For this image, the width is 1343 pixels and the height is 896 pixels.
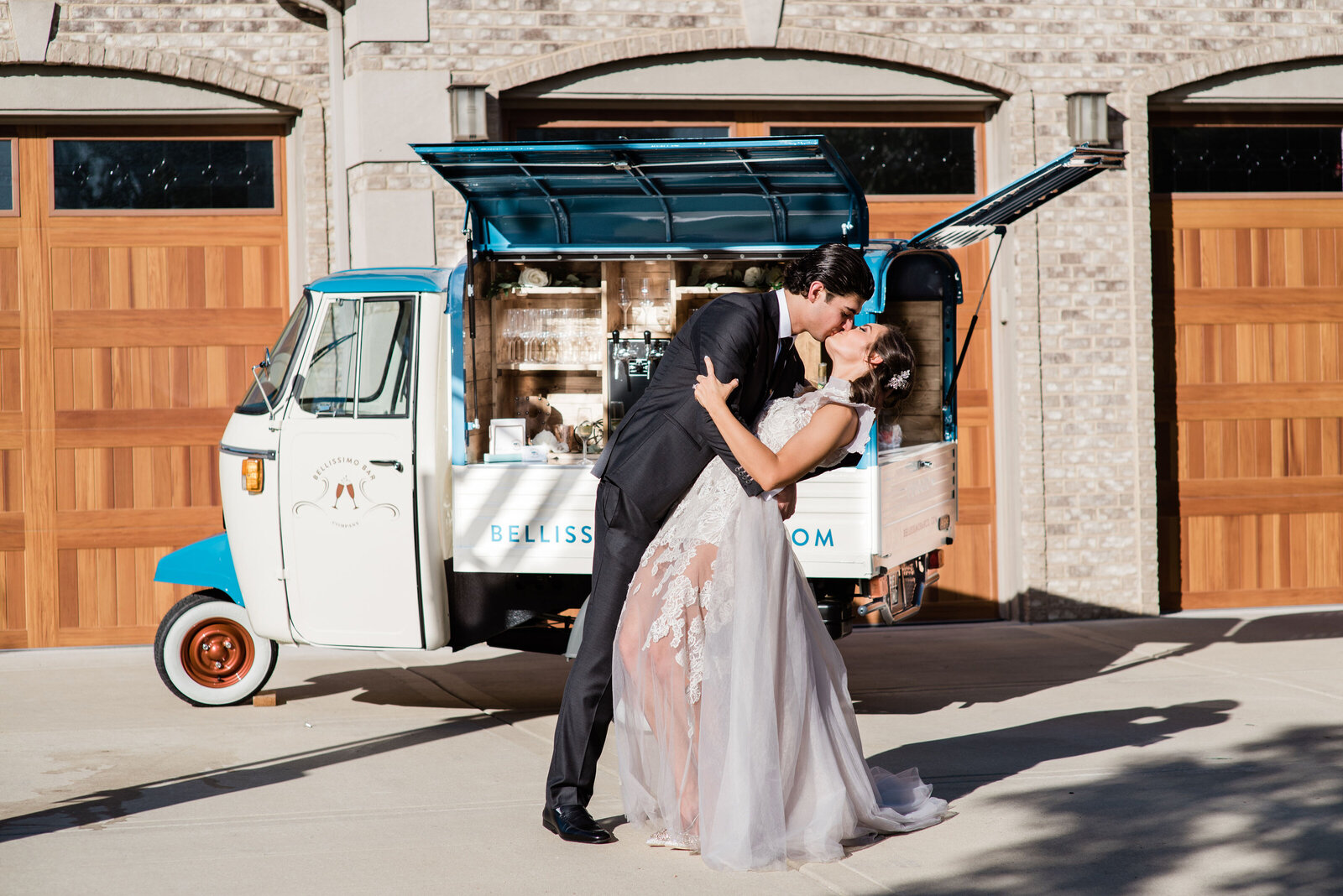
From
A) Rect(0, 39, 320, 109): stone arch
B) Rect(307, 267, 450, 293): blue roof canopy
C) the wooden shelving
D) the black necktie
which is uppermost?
Rect(0, 39, 320, 109): stone arch

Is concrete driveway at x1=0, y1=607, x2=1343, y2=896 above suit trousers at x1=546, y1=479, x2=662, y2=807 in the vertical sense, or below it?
below

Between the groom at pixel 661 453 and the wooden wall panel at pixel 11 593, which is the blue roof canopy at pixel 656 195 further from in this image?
the wooden wall panel at pixel 11 593

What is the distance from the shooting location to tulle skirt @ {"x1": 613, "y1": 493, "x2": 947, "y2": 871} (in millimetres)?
4184

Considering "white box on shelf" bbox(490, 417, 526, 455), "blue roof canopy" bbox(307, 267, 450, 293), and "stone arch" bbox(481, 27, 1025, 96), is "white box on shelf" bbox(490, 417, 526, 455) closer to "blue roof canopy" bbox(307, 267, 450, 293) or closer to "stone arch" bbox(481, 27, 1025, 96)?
"blue roof canopy" bbox(307, 267, 450, 293)

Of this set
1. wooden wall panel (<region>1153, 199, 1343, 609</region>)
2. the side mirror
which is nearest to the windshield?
the side mirror

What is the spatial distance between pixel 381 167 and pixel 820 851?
5.87m

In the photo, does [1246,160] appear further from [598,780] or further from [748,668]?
[748,668]

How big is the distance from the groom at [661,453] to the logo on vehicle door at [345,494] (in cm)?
198

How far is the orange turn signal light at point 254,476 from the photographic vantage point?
6273mm

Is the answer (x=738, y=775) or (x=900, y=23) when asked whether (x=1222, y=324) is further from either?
(x=738, y=775)

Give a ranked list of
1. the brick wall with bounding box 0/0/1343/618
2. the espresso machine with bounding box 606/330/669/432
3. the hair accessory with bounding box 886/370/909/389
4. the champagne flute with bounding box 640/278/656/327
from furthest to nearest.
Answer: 1. the brick wall with bounding box 0/0/1343/618
2. the champagne flute with bounding box 640/278/656/327
3. the espresso machine with bounding box 606/330/669/432
4. the hair accessory with bounding box 886/370/909/389

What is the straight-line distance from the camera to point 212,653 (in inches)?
265

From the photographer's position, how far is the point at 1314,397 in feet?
31.7

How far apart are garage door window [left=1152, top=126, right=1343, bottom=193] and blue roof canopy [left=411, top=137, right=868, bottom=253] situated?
3925mm
